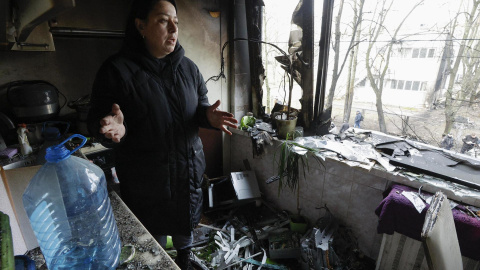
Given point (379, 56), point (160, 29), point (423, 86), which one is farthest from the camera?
point (379, 56)

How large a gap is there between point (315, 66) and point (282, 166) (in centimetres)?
103

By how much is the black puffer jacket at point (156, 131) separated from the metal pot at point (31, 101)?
105 cm

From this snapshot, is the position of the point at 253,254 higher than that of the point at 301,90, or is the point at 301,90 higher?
the point at 301,90

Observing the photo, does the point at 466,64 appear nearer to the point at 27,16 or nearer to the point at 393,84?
the point at 393,84

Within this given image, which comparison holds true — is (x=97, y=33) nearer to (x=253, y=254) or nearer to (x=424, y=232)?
(x=253, y=254)

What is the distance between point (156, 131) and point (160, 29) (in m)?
0.49

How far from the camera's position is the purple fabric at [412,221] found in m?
1.42

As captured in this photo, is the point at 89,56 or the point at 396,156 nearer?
the point at 396,156

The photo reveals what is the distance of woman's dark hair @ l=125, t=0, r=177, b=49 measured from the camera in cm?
115

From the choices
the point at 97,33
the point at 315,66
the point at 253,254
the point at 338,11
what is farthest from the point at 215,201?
the point at 338,11

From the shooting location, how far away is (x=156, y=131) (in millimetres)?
1186

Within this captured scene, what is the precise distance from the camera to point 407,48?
200 cm

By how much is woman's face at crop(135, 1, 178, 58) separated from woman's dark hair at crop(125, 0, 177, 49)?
2 cm

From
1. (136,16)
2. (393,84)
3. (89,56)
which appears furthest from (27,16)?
(393,84)
